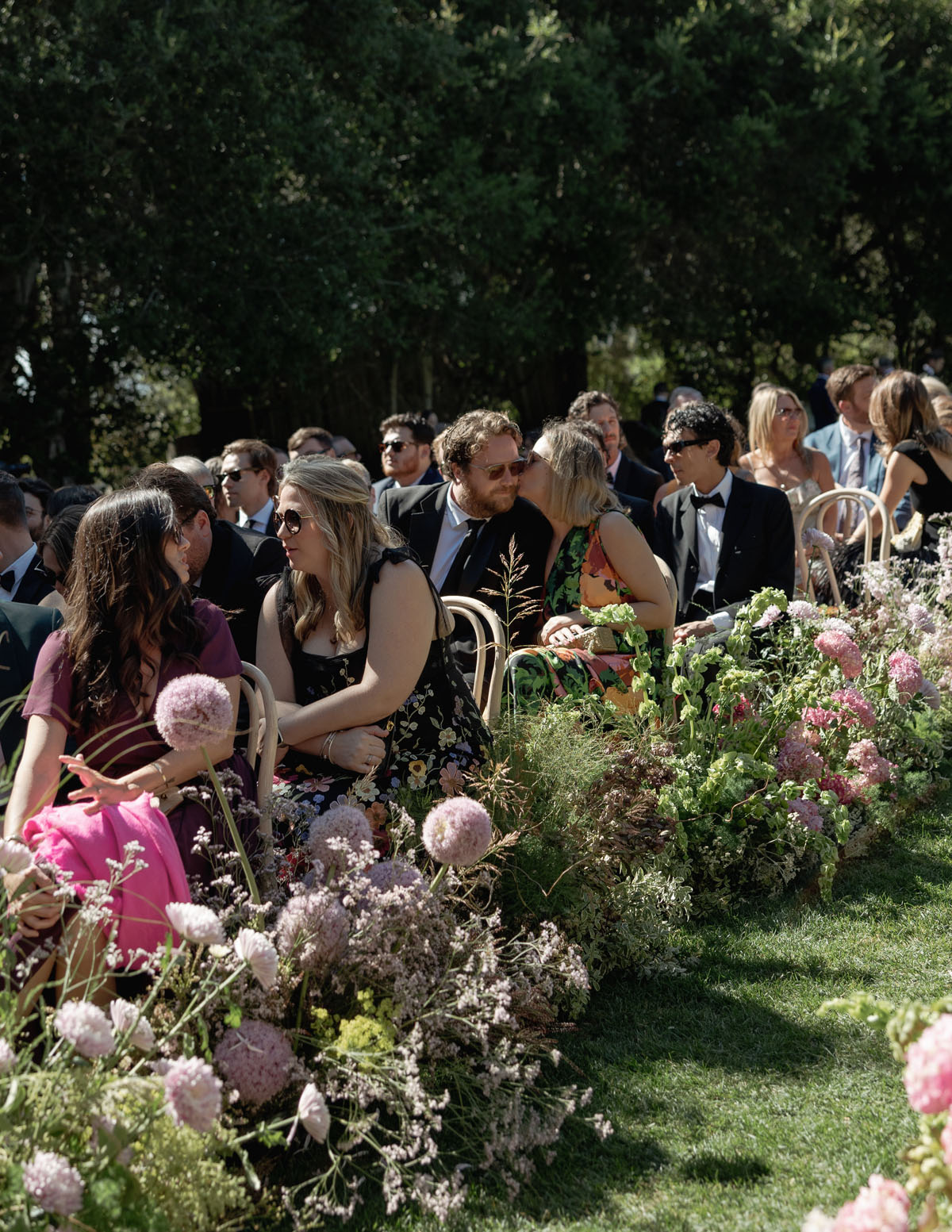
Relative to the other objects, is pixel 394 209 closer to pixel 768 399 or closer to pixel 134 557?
pixel 768 399

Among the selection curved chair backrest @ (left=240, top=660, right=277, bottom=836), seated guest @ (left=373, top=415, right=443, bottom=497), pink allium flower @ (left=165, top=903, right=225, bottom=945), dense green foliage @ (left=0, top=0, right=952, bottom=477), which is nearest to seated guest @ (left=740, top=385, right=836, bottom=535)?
seated guest @ (left=373, top=415, right=443, bottom=497)

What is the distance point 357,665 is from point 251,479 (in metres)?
3.05

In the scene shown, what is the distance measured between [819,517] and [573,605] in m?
2.60

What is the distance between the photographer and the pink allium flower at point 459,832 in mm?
2555

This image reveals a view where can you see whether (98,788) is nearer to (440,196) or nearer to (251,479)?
(251,479)

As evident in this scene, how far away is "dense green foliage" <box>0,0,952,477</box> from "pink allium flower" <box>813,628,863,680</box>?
30.2 feet

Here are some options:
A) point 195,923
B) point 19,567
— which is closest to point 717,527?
point 19,567

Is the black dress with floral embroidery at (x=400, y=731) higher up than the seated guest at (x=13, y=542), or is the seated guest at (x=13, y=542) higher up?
the seated guest at (x=13, y=542)

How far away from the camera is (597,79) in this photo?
16797mm

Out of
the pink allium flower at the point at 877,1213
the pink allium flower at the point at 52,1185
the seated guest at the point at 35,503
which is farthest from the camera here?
the seated guest at the point at 35,503

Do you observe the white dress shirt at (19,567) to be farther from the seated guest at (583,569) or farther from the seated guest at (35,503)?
the seated guest at (583,569)

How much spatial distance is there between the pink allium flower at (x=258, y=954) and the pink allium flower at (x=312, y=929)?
0.40m

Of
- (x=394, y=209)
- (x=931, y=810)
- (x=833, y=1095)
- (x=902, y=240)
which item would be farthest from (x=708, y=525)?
(x=902, y=240)

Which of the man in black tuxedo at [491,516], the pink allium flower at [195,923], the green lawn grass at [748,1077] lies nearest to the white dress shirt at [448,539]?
the man in black tuxedo at [491,516]
